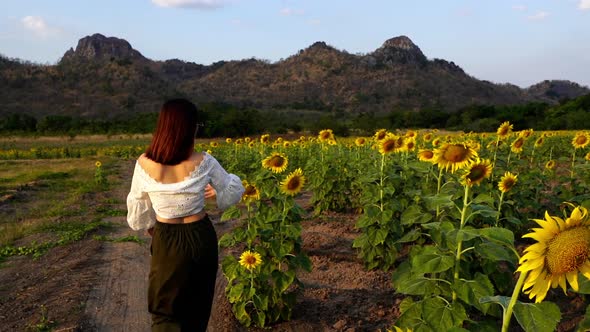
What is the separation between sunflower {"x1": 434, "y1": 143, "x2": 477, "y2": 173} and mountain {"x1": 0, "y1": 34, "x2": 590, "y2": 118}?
64.9 metres

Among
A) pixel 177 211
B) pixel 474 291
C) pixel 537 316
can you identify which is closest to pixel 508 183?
pixel 474 291

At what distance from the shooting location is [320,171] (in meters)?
8.33

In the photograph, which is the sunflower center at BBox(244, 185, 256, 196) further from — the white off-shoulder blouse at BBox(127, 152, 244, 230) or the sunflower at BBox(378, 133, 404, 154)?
the sunflower at BBox(378, 133, 404, 154)

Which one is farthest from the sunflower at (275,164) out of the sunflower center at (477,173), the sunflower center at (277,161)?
the sunflower center at (477,173)

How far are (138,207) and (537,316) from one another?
2.18 m

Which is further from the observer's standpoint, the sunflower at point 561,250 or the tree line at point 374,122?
the tree line at point 374,122

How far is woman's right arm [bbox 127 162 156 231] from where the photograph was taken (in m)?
2.78

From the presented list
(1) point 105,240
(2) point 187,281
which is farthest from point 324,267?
(1) point 105,240

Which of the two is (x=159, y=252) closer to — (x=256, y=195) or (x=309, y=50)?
(x=256, y=195)

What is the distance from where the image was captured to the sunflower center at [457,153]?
3229mm

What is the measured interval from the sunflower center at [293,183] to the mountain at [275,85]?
6407 cm

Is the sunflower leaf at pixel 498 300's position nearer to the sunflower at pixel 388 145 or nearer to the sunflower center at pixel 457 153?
the sunflower center at pixel 457 153

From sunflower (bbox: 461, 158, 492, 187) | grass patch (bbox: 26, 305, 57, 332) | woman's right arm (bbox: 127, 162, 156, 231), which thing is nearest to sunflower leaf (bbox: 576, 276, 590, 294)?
sunflower (bbox: 461, 158, 492, 187)

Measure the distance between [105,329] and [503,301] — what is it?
3366mm
